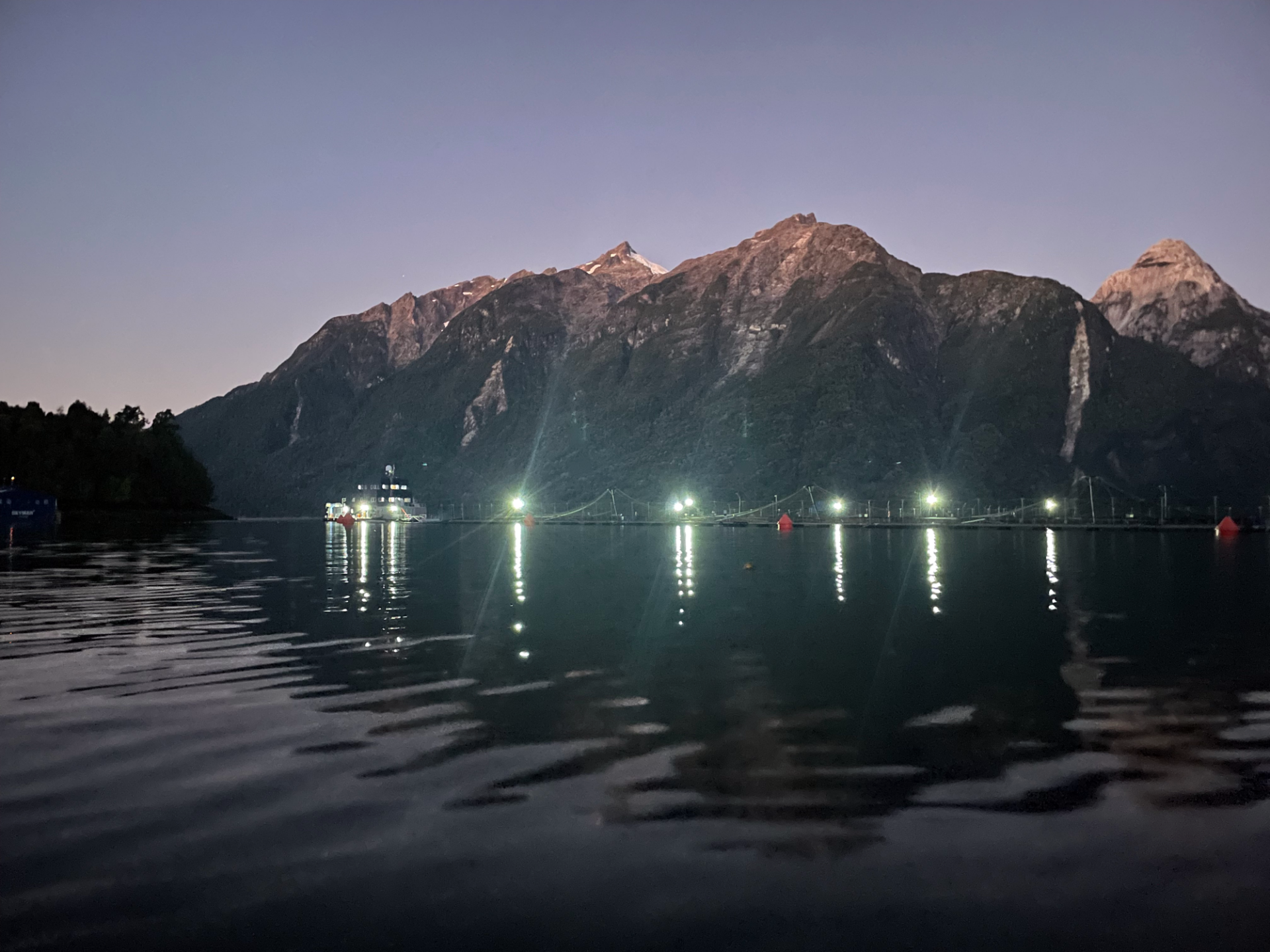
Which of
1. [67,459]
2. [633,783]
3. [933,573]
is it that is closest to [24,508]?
[67,459]

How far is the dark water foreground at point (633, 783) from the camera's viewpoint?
8.69 m

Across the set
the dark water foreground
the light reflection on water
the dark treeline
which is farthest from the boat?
the dark water foreground

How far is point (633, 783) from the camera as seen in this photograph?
12.9m

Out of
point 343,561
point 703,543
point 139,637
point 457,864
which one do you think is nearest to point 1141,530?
point 703,543

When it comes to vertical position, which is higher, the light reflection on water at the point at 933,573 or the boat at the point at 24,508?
the boat at the point at 24,508

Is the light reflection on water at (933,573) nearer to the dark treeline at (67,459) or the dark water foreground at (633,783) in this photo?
the dark water foreground at (633,783)

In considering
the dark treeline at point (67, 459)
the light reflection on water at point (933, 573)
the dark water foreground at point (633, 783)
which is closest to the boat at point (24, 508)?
the dark treeline at point (67, 459)

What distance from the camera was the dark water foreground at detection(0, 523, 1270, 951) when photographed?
869 centimetres

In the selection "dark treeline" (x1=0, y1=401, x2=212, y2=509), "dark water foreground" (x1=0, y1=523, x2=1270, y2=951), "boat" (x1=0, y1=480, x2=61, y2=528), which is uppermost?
"dark treeline" (x1=0, y1=401, x2=212, y2=509)

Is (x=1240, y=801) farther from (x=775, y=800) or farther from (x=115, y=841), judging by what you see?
(x=115, y=841)

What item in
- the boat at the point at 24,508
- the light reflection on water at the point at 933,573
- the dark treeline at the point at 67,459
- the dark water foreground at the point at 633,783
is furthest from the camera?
the dark treeline at the point at 67,459

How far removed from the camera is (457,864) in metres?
9.83

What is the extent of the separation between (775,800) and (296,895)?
5.45m

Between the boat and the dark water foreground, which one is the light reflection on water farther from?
the boat
